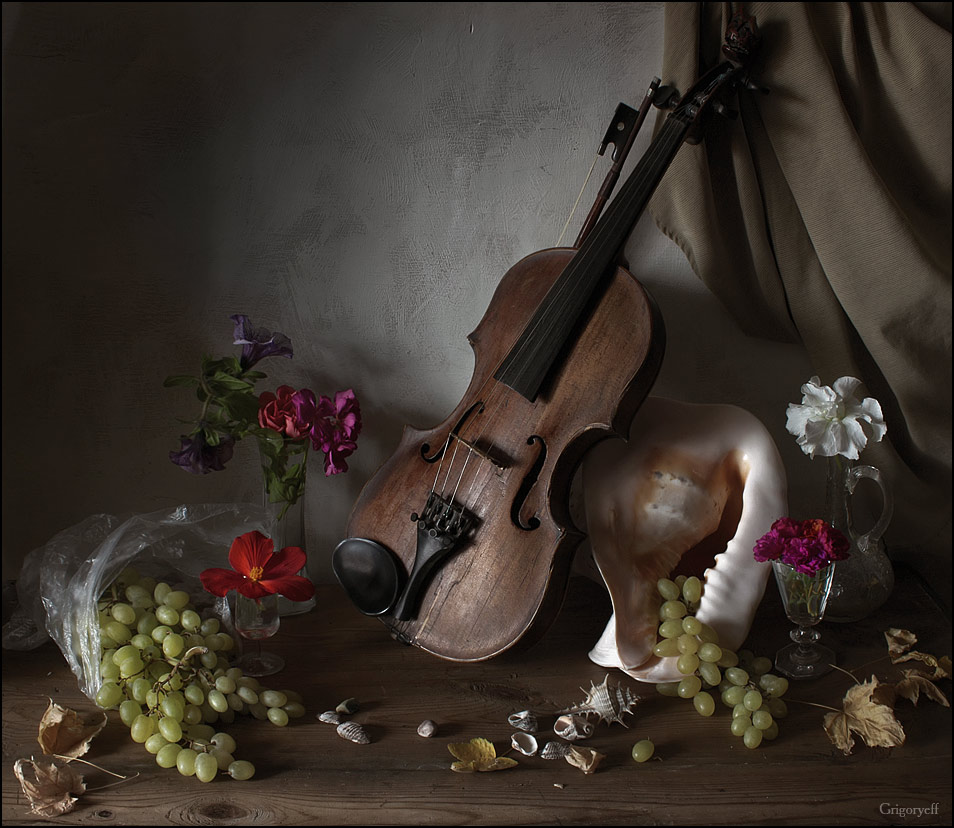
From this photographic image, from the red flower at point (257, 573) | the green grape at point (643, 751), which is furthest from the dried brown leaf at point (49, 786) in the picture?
the green grape at point (643, 751)

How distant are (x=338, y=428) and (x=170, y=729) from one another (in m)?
0.45

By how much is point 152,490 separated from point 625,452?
2.60 ft

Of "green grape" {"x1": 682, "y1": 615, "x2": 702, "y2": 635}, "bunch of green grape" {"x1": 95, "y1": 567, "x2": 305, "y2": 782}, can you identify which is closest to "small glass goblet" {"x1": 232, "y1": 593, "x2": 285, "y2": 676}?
"bunch of green grape" {"x1": 95, "y1": 567, "x2": 305, "y2": 782}

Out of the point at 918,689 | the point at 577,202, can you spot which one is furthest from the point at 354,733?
the point at 577,202

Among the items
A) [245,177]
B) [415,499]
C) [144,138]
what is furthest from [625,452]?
[144,138]

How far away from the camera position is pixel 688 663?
3.39 ft

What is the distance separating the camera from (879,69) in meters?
1.16

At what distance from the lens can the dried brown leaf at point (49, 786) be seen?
2.85 feet

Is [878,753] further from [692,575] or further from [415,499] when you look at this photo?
[415,499]

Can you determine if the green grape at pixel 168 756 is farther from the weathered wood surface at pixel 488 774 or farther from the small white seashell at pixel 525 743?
the small white seashell at pixel 525 743

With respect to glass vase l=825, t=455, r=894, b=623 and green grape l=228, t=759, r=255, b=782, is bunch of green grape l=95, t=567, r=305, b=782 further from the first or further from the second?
Result: glass vase l=825, t=455, r=894, b=623

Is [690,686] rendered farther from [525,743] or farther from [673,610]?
[525,743]

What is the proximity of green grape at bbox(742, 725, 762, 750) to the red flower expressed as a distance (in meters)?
0.57

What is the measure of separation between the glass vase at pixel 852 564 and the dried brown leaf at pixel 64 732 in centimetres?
104
